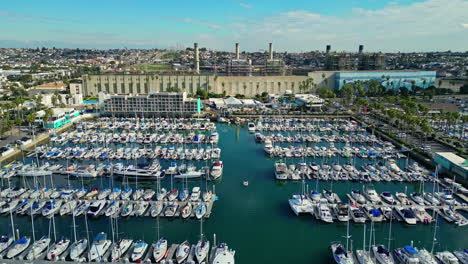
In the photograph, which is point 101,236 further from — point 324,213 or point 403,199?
point 403,199

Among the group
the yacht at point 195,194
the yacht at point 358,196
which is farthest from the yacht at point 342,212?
the yacht at point 195,194

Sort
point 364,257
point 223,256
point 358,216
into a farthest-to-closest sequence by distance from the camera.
Result: point 358,216
point 364,257
point 223,256

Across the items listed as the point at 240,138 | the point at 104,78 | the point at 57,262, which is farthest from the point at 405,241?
the point at 104,78

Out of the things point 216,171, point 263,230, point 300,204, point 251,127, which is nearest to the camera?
point 263,230

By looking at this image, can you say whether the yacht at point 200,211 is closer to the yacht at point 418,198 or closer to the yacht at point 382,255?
the yacht at point 382,255

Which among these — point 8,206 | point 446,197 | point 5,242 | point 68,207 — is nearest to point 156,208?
point 68,207

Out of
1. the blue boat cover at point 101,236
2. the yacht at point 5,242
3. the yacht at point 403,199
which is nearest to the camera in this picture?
the yacht at point 5,242

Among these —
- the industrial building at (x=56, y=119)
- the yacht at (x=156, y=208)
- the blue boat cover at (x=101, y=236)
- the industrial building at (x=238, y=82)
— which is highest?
the industrial building at (x=238, y=82)

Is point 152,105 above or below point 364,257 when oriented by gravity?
above
